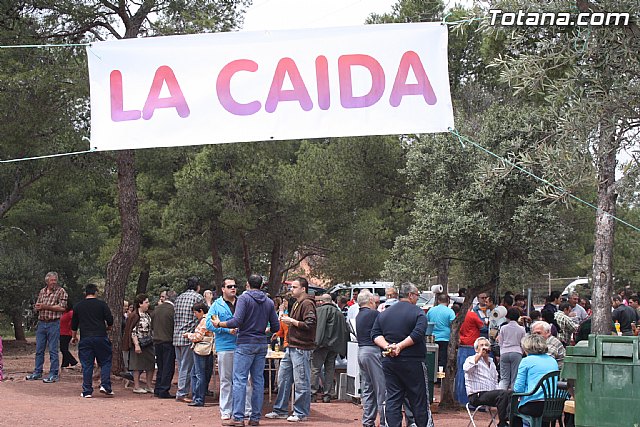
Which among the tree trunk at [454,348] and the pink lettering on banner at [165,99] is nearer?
the pink lettering on banner at [165,99]

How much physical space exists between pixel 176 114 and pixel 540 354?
4.46 meters

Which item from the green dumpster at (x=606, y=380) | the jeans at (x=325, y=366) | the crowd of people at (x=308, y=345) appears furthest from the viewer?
the jeans at (x=325, y=366)

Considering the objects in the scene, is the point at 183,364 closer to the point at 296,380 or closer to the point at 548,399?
the point at 296,380

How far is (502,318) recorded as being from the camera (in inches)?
593

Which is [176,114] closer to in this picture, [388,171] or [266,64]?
[266,64]

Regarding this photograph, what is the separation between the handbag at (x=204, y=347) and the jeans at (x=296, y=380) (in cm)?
142

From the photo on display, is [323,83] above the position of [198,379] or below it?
above

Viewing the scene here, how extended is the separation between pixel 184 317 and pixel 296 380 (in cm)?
250

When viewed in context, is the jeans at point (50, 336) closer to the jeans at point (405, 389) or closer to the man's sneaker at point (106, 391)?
the man's sneaker at point (106, 391)

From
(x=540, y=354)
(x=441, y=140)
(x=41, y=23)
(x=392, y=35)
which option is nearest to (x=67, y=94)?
(x=41, y=23)

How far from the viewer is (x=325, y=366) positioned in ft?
46.6

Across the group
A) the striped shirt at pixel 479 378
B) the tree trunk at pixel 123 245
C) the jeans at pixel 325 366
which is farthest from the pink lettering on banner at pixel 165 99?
the tree trunk at pixel 123 245

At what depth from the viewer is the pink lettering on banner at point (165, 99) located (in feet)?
26.2

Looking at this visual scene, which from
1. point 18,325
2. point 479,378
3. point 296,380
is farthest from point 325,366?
point 18,325
